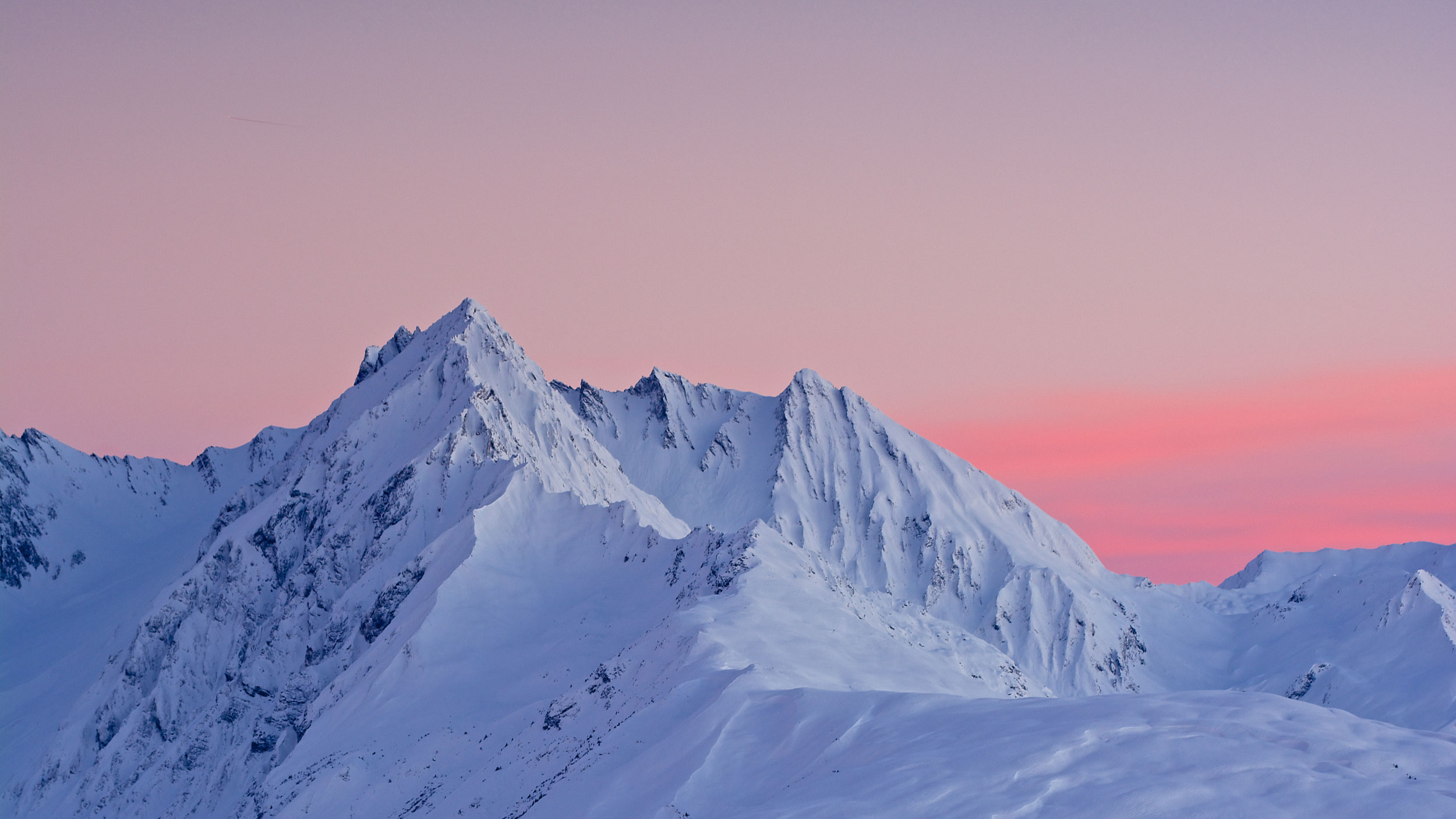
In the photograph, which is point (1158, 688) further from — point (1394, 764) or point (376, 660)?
point (1394, 764)

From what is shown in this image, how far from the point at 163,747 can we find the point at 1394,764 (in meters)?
104

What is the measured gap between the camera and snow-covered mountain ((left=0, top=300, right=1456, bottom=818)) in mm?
38719

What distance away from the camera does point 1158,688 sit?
6919 inches

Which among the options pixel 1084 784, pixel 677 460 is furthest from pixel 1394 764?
pixel 677 460

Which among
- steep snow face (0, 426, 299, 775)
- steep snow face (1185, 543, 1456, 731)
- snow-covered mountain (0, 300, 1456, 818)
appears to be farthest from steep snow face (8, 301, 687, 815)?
steep snow face (1185, 543, 1456, 731)

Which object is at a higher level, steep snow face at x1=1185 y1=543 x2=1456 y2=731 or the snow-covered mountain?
the snow-covered mountain

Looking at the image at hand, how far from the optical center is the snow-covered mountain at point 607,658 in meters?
38.7

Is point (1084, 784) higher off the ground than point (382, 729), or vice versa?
point (382, 729)

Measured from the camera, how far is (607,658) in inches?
2844

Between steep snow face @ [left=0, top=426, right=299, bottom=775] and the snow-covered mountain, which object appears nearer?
the snow-covered mountain

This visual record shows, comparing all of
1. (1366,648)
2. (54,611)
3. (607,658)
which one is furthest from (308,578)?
(1366,648)

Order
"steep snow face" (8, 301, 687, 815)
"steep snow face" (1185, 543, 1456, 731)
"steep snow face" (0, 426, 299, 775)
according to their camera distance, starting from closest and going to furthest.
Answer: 1. "steep snow face" (8, 301, 687, 815)
2. "steep snow face" (0, 426, 299, 775)
3. "steep snow face" (1185, 543, 1456, 731)

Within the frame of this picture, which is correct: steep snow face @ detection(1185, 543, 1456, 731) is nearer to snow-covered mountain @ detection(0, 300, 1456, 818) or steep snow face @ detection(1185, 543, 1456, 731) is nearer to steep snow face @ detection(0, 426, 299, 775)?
snow-covered mountain @ detection(0, 300, 1456, 818)

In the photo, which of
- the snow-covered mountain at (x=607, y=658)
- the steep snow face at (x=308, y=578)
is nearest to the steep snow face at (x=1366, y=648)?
the snow-covered mountain at (x=607, y=658)
